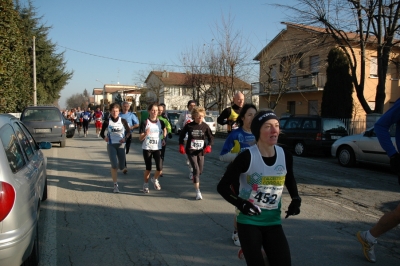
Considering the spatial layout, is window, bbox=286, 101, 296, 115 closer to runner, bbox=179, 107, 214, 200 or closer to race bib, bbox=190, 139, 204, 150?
runner, bbox=179, 107, 214, 200

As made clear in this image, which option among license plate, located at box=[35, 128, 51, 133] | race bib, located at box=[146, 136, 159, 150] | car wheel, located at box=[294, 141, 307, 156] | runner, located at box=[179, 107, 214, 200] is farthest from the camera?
license plate, located at box=[35, 128, 51, 133]

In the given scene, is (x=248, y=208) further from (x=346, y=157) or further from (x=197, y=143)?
(x=346, y=157)

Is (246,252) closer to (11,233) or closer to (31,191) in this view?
(11,233)

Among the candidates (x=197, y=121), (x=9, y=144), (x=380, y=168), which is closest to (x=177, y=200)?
(x=197, y=121)

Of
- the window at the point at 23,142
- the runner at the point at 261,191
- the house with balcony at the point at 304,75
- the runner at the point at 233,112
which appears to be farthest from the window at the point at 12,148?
the house with balcony at the point at 304,75

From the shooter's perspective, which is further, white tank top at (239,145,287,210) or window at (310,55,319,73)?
window at (310,55,319,73)

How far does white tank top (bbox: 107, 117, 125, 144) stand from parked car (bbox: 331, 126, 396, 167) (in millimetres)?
7194

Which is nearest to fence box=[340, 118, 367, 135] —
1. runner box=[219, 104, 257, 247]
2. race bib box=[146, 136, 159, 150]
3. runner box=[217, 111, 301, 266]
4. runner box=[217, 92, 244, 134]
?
Result: race bib box=[146, 136, 159, 150]

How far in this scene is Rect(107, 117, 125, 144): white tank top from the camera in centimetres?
762

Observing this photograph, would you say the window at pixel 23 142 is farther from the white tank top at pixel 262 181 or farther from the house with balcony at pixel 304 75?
the house with balcony at pixel 304 75

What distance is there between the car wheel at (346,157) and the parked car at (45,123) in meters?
11.2

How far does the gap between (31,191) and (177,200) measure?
11.1 ft

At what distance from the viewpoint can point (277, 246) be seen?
2691 mm

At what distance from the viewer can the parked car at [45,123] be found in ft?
48.8
